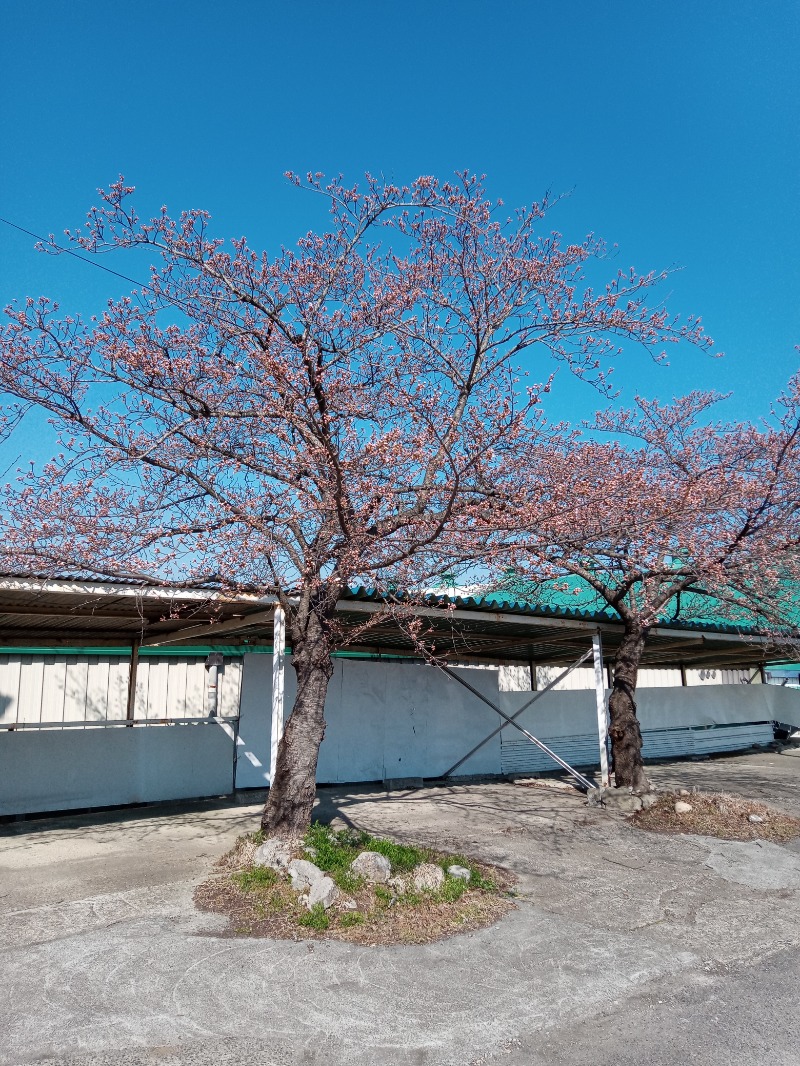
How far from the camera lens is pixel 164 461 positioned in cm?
768

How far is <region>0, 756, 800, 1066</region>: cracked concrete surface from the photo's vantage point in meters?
3.85

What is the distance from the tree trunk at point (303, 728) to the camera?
712 centimetres

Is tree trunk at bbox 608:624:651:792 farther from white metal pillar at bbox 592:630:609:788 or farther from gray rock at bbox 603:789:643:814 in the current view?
white metal pillar at bbox 592:630:609:788

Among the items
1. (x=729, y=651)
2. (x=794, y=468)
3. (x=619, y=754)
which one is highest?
(x=794, y=468)

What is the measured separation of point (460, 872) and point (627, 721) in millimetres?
5195

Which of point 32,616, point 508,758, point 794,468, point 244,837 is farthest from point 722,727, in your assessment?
point 32,616

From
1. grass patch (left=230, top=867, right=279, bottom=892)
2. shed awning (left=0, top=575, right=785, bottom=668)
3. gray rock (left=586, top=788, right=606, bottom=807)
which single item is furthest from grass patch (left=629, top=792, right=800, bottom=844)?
grass patch (left=230, top=867, right=279, bottom=892)

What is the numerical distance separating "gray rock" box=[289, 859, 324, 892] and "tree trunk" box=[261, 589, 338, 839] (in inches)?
35.4

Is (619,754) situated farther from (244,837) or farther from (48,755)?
(48,755)

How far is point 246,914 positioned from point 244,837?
79.3 inches

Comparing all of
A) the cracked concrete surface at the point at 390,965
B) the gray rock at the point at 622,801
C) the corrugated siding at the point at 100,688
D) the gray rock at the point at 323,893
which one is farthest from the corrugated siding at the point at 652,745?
the gray rock at the point at 323,893

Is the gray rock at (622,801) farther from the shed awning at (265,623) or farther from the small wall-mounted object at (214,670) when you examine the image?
the small wall-mounted object at (214,670)

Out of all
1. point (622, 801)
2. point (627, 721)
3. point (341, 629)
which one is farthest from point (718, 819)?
point (341, 629)

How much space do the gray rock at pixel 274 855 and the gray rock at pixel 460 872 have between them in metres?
1.39
